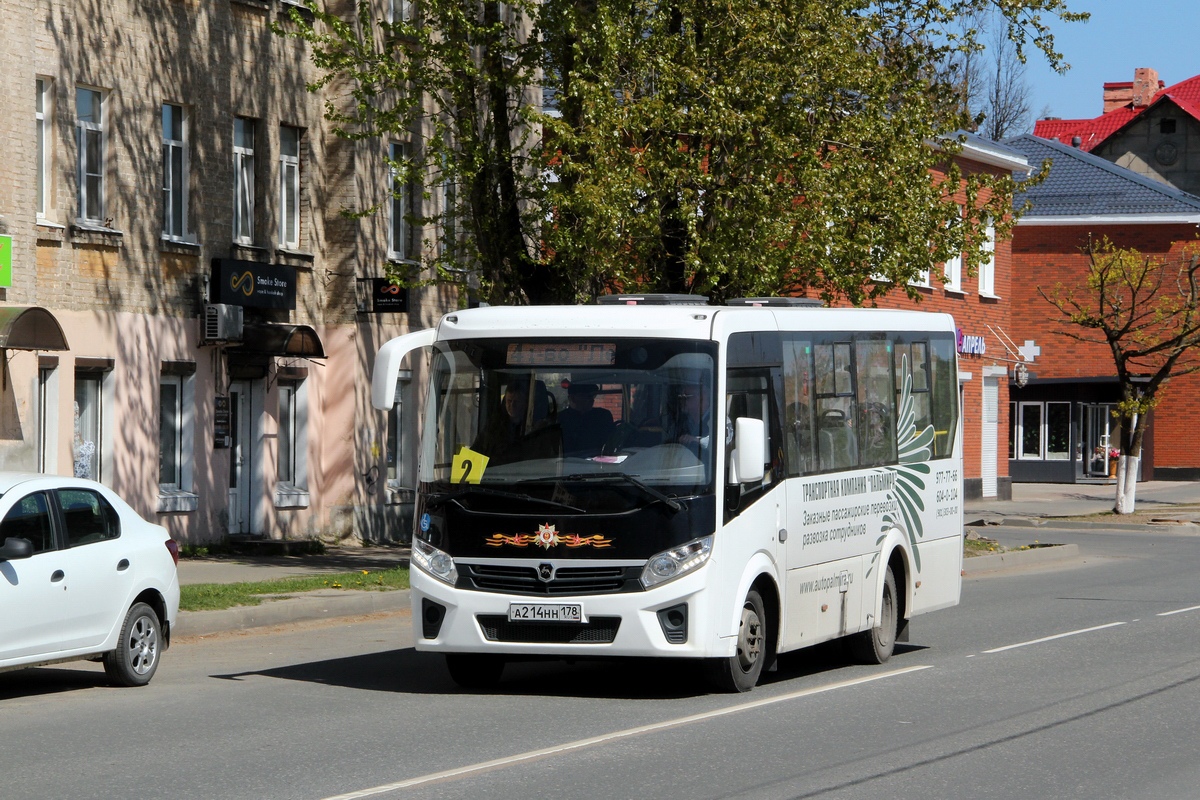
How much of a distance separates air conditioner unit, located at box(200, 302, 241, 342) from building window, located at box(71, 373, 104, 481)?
6.21 ft

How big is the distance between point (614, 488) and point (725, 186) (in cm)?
1039

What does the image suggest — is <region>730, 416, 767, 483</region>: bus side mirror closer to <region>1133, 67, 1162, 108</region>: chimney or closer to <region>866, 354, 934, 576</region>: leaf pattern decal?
<region>866, 354, 934, 576</region>: leaf pattern decal

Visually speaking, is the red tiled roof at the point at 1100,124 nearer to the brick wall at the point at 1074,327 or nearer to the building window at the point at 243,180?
the brick wall at the point at 1074,327

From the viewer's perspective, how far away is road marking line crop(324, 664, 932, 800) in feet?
26.8

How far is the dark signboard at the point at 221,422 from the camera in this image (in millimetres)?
24875

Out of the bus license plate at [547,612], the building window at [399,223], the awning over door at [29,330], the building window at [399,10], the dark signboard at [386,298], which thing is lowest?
the bus license plate at [547,612]

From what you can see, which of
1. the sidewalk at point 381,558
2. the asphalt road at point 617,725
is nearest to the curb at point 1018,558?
the sidewalk at point 381,558

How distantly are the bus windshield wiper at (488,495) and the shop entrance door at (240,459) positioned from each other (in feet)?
46.7

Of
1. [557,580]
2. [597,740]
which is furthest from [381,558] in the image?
[597,740]

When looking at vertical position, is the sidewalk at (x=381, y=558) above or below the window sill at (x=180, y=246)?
below

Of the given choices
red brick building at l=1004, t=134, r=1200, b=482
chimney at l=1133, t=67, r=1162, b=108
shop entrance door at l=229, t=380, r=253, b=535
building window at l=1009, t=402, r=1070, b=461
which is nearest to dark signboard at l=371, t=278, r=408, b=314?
shop entrance door at l=229, t=380, r=253, b=535

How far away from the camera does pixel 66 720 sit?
10.6 meters

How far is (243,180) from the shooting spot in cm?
2558

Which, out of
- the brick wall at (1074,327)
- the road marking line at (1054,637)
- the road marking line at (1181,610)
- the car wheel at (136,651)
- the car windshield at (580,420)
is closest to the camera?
the car windshield at (580,420)
